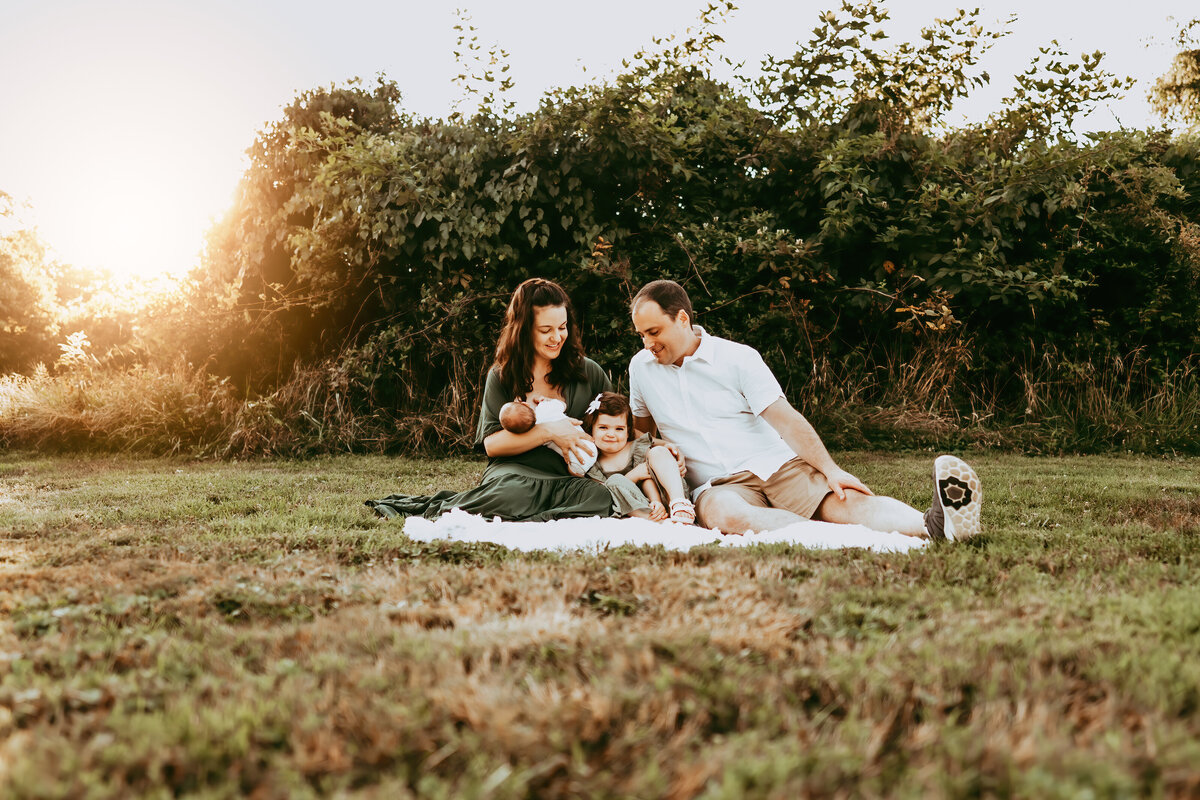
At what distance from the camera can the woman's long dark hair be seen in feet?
15.8

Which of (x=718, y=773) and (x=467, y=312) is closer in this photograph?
(x=718, y=773)

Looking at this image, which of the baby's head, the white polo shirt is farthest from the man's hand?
the baby's head

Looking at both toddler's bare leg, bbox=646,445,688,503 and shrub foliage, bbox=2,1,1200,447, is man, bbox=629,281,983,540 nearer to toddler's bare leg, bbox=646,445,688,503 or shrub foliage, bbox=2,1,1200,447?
toddler's bare leg, bbox=646,445,688,503

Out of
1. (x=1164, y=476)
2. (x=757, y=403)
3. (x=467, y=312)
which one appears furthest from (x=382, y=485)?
(x=1164, y=476)

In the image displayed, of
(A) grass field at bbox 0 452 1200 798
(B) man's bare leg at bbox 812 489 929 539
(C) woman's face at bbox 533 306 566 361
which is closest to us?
(A) grass field at bbox 0 452 1200 798

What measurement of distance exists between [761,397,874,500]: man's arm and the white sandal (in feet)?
1.98

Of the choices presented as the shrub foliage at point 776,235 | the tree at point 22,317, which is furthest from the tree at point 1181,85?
the tree at point 22,317

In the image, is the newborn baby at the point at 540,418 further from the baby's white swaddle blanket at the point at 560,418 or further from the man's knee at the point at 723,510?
the man's knee at the point at 723,510

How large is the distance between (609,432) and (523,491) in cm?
63

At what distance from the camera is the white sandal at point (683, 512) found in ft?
13.9

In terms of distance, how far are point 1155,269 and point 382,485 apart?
7.88 metres

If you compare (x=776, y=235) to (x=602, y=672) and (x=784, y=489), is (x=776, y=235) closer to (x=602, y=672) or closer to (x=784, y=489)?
(x=784, y=489)

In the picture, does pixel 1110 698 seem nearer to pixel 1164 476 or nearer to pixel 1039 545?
pixel 1039 545

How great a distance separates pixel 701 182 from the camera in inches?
325
